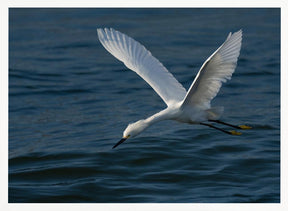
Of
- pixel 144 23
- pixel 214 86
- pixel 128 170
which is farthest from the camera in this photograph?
pixel 144 23

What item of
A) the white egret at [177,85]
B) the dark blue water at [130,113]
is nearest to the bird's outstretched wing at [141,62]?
the white egret at [177,85]

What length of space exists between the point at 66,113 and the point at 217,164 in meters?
3.70

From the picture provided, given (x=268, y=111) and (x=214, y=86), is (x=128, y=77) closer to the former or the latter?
(x=268, y=111)

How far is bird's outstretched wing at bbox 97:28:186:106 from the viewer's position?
7942 millimetres

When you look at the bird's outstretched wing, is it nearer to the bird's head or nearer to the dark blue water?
the bird's head

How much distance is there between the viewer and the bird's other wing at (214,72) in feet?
20.0

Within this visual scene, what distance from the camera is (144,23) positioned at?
647 inches

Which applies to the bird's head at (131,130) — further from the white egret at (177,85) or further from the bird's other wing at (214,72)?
the bird's other wing at (214,72)

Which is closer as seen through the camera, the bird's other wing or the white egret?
the bird's other wing

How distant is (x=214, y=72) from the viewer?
6508 millimetres

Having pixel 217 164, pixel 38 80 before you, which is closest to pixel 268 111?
pixel 217 164

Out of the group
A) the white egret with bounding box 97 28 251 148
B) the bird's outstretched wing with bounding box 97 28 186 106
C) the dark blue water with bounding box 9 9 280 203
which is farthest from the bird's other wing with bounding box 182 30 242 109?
the dark blue water with bounding box 9 9 280 203

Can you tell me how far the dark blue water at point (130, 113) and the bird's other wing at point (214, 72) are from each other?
4.59ft
